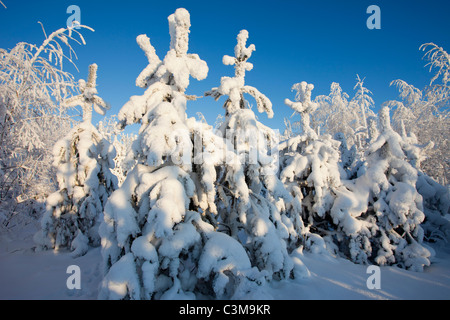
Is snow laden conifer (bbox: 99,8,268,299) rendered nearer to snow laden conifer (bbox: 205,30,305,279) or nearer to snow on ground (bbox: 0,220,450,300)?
snow laden conifer (bbox: 205,30,305,279)

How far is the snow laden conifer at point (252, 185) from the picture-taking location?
473cm

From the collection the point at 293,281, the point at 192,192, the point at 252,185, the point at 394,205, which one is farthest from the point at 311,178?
the point at 192,192

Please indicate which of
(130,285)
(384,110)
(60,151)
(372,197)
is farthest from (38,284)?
(384,110)

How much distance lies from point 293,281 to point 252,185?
8.07 ft

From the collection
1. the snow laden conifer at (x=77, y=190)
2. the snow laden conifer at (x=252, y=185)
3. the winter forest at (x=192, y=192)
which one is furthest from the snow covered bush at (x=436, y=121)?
the snow laden conifer at (x=77, y=190)

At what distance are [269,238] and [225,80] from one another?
4373 millimetres

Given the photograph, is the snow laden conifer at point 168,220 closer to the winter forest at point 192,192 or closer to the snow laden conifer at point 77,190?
the winter forest at point 192,192

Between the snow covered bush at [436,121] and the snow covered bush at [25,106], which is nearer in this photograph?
the snow covered bush at [25,106]

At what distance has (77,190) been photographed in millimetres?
8719

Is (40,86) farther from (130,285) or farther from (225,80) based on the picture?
(130,285)

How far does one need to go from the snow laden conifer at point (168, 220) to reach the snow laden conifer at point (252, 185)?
2.34 feet

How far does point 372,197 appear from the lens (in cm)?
884

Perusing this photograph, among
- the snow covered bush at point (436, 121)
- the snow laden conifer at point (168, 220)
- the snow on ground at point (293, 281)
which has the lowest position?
the snow on ground at point (293, 281)
